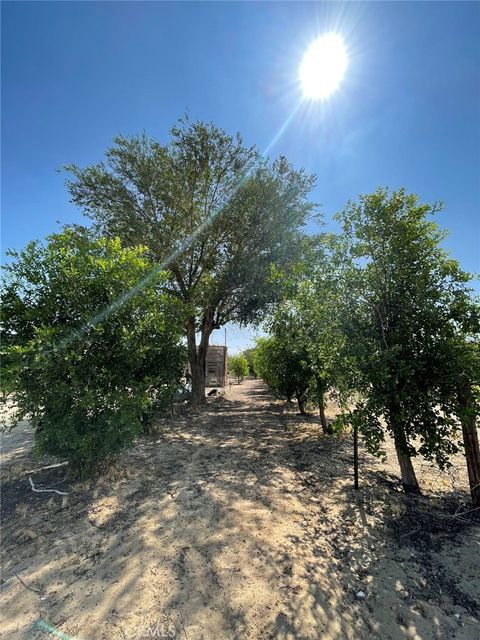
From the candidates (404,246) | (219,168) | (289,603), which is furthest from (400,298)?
(219,168)

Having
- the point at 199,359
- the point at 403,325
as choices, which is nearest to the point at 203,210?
the point at 199,359

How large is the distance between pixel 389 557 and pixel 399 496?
145 centimetres

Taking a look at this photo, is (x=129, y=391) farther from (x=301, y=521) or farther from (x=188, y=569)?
(x=301, y=521)

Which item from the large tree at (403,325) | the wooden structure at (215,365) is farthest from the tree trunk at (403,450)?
the wooden structure at (215,365)

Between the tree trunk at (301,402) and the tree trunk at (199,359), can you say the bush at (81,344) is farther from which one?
the tree trunk at (199,359)

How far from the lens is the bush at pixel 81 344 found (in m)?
4.28

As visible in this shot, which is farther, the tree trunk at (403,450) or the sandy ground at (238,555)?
the tree trunk at (403,450)

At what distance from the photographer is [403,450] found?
4074mm

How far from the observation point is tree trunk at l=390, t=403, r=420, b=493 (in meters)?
4.03

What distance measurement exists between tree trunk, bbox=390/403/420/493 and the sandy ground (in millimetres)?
179

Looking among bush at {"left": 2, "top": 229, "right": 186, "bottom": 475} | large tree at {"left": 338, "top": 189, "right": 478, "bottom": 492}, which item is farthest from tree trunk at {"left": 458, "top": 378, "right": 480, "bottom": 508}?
bush at {"left": 2, "top": 229, "right": 186, "bottom": 475}

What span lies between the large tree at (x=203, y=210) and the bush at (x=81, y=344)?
6131 mm

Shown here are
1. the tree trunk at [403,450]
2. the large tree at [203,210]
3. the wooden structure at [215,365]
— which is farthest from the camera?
the wooden structure at [215,365]

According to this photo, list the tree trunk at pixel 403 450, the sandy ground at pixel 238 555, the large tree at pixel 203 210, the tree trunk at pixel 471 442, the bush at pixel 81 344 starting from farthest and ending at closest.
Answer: the large tree at pixel 203 210
the bush at pixel 81 344
the tree trunk at pixel 403 450
the tree trunk at pixel 471 442
the sandy ground at pixel 238 555
